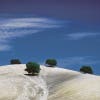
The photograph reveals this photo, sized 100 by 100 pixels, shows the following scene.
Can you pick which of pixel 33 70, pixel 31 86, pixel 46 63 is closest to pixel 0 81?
pixel 31 86

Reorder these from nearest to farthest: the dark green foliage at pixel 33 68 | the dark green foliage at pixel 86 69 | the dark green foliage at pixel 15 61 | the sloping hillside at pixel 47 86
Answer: the sloping hillside at pixel 47 86 → the dark green foliage at pixel 33 68 → the dark green foliage at pixel 86 69 → the dark green foliage at pixel 15 61

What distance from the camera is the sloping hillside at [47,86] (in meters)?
94.2

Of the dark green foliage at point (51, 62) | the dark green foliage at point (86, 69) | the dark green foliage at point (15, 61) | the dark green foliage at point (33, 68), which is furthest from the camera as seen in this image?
the dark green foliage at point (15, 61)

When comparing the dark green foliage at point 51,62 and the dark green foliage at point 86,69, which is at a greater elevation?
the dark green foliage at point 51,62

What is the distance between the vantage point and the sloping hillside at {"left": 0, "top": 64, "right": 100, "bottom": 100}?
94.2 metres

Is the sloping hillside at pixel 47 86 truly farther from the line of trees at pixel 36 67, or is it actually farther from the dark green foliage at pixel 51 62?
the dark green foliage at pixel 51 62

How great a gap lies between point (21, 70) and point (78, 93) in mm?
44457

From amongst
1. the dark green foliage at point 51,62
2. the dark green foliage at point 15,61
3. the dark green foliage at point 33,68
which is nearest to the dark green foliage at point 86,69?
the dark green foliage at point 51,62

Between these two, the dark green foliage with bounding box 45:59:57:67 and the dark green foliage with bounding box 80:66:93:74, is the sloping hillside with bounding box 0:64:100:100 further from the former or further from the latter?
the dark green foliage with bounding box 45:59:57:67

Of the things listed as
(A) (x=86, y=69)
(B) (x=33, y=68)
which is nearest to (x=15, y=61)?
(B) (x=33, y=68)

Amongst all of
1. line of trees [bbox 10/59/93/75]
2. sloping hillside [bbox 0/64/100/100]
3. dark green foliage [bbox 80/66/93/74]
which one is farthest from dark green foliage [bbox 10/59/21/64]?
dark green foliage [bbox 80/66/93/74]

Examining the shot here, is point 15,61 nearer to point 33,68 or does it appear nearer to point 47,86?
point 33,68

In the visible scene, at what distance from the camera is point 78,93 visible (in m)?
94.6

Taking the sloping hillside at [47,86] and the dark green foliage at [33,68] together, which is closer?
the sloping hillside at [47,86]
